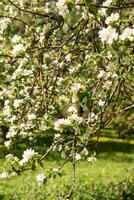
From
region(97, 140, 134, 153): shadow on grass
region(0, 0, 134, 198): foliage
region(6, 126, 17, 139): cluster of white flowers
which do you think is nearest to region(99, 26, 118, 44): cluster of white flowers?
region(0, 0, 134, 198): foliage

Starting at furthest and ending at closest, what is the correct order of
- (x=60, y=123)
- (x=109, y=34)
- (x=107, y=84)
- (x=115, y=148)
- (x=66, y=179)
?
(x=115, y=148) < (x=66, y=179) < (x=107, y=84) < (x=60, y=123) < (x=109, y=34)

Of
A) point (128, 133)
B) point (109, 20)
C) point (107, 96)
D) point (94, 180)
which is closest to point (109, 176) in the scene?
point (94, 180)

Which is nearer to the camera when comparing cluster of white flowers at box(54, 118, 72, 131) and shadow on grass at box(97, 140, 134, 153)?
cluster of white flowers at box(54, 118, 72, 131)

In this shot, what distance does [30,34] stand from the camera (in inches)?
281

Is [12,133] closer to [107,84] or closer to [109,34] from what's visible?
[107,84]

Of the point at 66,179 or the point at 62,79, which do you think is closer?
the point at 62,79

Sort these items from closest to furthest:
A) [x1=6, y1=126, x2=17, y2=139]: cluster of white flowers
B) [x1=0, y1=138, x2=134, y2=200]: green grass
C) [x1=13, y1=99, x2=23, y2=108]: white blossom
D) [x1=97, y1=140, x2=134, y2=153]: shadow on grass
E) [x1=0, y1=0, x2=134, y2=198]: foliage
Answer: [x1=0, y1=0, x2=134, y2=198]: foliage, [x1=6, y1=126, x2=17, y2=139]: cluster of white flowers, [x1=13, y1=99, x2=23, y2=108]: white blossom, [x1=0, y1=138, x2=134, y2=200]: green grass, [x1=97, y1=140, x2=134, y2=153]: shadow on grass

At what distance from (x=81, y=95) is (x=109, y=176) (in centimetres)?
934

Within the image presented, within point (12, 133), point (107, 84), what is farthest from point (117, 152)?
point (107, 84)

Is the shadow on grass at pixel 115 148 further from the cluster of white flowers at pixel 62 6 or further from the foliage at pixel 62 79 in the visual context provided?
the cluster of white flowers at pixel 62 6

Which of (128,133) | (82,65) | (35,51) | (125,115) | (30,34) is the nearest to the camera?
(35,51)

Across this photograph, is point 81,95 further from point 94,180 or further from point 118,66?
point 94,180

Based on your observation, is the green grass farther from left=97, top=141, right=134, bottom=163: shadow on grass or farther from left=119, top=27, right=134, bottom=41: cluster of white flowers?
left=119, top=27, right=134, bottom=41: cluster of white flowers

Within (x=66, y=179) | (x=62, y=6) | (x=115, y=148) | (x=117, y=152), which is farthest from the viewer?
(x=115, y=148)
